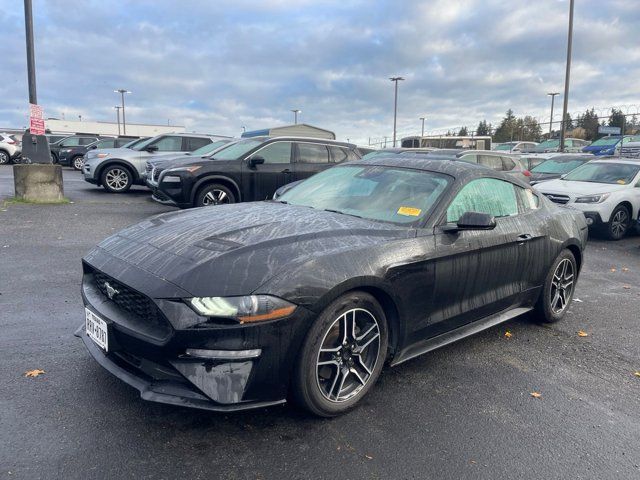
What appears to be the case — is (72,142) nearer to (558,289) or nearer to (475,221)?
(558,289)

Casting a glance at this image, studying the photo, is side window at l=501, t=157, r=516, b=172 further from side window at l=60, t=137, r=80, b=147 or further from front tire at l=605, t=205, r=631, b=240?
side window at l=60, t=137, r=80, b=147

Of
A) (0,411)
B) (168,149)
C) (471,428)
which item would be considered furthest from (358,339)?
(168,149)

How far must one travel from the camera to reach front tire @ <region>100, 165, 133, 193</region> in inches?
534

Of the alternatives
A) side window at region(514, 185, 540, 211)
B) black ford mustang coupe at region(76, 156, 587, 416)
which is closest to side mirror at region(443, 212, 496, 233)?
black ford mustang coupe at region(76, 156, 587, 416)

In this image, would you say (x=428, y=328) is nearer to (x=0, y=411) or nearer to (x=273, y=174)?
(x=0, y=411)

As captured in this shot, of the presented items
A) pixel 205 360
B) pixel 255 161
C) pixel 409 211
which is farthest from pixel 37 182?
pixel 205 360

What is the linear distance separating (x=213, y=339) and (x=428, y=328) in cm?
160

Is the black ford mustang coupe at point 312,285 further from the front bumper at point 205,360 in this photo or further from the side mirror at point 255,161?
the side mirror at point 255,161

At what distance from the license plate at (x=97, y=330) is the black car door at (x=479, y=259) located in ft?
6.71

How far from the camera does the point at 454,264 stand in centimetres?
357

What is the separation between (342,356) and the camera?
3.00 meters

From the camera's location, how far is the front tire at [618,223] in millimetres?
9664

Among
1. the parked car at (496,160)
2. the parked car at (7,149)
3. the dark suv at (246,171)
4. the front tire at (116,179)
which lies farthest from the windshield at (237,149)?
the parked car at (7,149)

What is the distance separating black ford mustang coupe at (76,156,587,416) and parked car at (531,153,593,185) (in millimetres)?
10947
